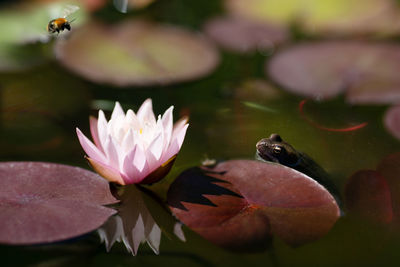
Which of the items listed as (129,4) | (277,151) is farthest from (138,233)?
(129,4)

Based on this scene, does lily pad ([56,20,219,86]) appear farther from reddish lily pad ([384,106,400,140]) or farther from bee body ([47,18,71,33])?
reddish lily pad ([384,106,400,140])

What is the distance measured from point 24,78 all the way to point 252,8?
5.20 feet

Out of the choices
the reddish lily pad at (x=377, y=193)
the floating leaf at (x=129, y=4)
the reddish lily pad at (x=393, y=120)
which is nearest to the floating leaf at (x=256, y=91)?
the reddish lily pad at (x=393, y=120)

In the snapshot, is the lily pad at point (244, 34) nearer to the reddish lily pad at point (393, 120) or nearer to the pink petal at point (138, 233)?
the reddish lily pad at point (393, 120)

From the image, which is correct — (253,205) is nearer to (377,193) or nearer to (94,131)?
→ (377,193)

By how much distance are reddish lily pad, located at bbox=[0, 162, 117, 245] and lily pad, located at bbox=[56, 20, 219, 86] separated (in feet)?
2.79

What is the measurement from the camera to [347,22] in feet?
10.9

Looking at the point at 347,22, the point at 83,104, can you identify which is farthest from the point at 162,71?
the point at 347,22

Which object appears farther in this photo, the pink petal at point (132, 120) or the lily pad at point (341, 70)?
the lily pad at point (341, 70)

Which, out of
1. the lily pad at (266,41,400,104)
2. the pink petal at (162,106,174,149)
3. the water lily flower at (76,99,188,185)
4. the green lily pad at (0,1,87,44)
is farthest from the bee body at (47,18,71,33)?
the lily pad at (266,41,400,104)

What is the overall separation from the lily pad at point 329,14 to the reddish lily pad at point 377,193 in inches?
52.9

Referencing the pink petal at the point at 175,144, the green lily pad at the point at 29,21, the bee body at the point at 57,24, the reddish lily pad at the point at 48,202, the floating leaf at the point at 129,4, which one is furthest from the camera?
the floating leaf at the point at 129,4

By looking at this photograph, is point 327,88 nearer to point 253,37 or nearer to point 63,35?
point 253,37

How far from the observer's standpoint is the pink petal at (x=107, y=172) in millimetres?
1821
